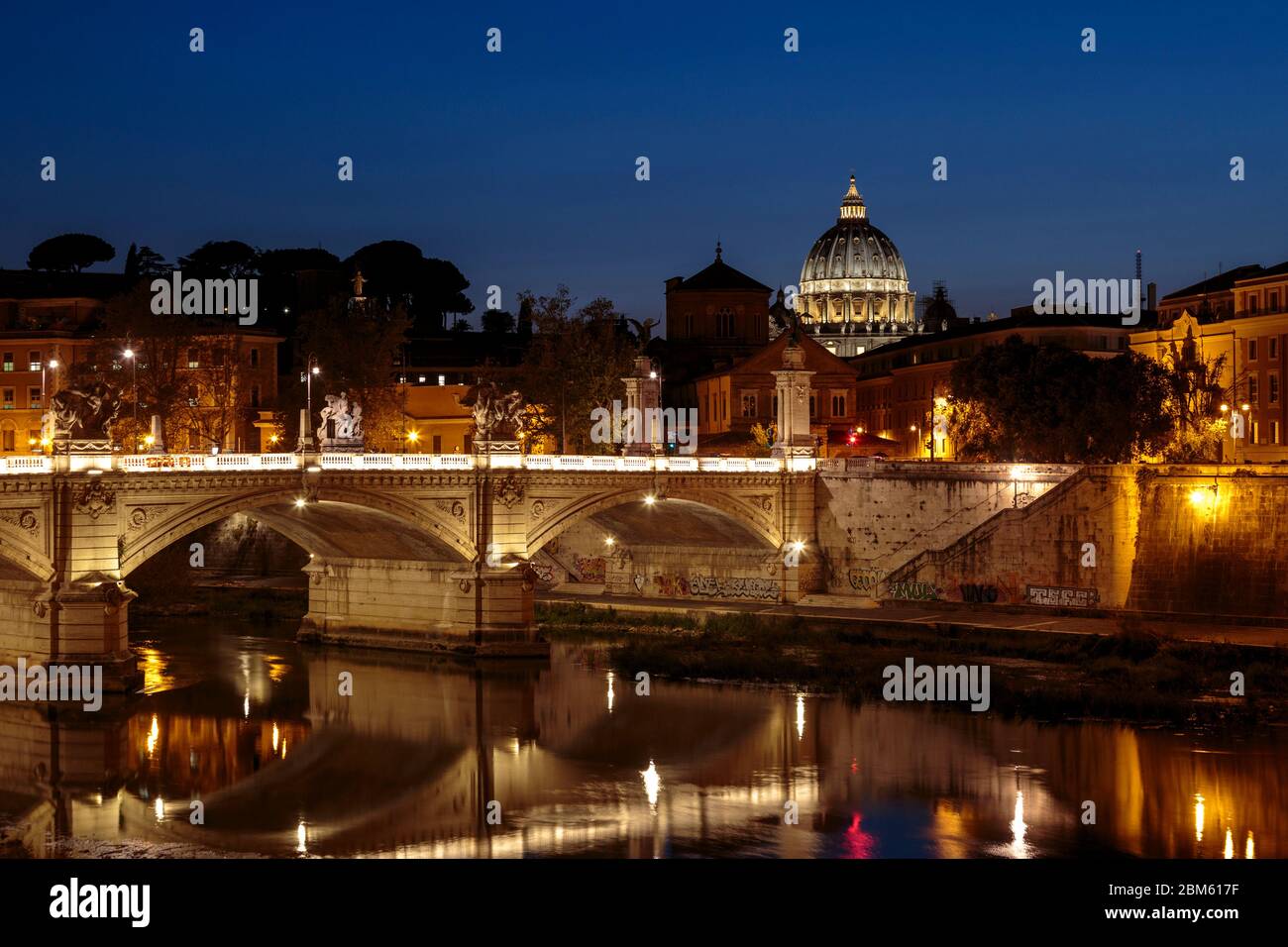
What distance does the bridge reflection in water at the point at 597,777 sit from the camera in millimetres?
33375

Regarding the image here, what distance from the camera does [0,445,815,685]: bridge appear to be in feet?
151

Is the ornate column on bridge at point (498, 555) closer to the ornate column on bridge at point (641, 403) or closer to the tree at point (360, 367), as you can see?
the ornate column on bridge at point (641, 403)

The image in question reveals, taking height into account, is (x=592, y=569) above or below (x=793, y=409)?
below

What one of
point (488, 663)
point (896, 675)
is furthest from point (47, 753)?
point (896, 675)

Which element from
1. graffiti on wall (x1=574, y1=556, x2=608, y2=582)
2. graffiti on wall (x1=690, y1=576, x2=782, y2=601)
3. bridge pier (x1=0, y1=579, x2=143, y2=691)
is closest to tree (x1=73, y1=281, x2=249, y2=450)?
graffiti on wall (x1=574, y1=556, x2=608, y2=582)

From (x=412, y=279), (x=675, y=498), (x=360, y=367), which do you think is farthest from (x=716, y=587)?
(x=412, y=279)

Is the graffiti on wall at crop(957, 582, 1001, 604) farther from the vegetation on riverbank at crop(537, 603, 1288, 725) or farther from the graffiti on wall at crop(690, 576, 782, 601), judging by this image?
the graffiti on wall at crop(690, 576, 782, 601)

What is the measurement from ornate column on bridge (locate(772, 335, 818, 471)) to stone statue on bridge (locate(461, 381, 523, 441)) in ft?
31.1

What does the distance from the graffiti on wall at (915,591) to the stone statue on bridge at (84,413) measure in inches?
964

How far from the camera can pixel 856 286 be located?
160625mm

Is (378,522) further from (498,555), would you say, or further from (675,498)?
(675,498)

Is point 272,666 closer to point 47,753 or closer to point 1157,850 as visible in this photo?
point 47,753

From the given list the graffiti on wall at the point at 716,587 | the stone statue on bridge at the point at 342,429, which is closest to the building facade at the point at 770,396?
the graffiti on wall at the point at 716,587

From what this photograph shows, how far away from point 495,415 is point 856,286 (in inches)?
4280
